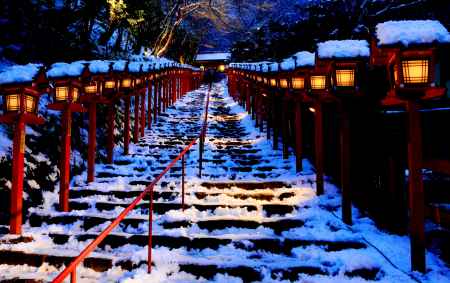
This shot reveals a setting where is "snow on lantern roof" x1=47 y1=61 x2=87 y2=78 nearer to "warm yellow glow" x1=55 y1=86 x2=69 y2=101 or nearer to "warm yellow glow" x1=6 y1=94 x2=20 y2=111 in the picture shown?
"warm yellow glow" x1=55 y1=86 x2=69 y2=101

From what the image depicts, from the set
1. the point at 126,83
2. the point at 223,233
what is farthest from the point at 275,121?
the point at 223,233

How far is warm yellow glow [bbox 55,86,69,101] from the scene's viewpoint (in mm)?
6262

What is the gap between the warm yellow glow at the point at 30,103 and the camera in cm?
534

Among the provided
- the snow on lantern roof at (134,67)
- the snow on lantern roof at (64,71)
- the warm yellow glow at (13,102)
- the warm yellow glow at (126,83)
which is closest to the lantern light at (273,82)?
the snow on lantern roof at (134,67)

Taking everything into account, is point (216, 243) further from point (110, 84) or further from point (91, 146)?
point (110, 84)

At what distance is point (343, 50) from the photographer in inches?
206

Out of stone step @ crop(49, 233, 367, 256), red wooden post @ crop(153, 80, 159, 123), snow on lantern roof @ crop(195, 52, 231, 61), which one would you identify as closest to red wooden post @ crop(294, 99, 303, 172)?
stone step @ crop(49, 233, 367, 256)

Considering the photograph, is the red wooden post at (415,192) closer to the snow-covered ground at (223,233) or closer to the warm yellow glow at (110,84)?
the snow-covered ground at (223,233)

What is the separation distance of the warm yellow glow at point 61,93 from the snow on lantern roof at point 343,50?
463 cm

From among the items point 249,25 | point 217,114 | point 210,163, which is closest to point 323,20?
point 217,114

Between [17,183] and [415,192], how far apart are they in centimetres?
575

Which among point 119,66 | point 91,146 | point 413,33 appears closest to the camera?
point 413,33

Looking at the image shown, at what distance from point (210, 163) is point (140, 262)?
462cm

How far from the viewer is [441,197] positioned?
723 centimetres
